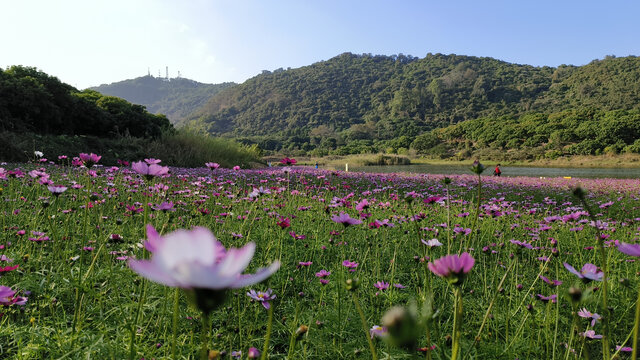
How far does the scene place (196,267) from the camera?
12.0 inches

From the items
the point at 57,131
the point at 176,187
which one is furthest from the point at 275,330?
the point at 57,131

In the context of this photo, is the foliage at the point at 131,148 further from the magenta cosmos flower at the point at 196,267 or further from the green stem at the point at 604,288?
the green stem at the point at 604,288

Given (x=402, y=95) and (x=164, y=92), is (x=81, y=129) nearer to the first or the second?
(x=402, y=95)

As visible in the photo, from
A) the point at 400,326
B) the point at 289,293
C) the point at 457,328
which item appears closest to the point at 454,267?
the point at 457,328

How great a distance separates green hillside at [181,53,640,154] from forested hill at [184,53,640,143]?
19cm

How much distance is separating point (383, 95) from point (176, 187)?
8478 centimetres

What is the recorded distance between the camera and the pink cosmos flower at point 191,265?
0.31 m

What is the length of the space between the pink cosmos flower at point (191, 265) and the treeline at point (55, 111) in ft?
38.7

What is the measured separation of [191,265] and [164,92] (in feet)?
531

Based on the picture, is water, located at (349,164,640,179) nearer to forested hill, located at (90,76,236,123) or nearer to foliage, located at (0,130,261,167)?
foliage, located at (0,130,261,167)

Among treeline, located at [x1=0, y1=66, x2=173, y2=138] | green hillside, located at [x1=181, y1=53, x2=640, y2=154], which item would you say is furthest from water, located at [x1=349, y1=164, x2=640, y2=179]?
green hillside, located at [x1=181, y1=53, x2=640, y2=154]

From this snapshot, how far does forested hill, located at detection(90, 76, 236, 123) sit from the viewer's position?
4916 inches

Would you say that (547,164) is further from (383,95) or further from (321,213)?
(383,95)

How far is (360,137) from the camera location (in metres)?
61.7
